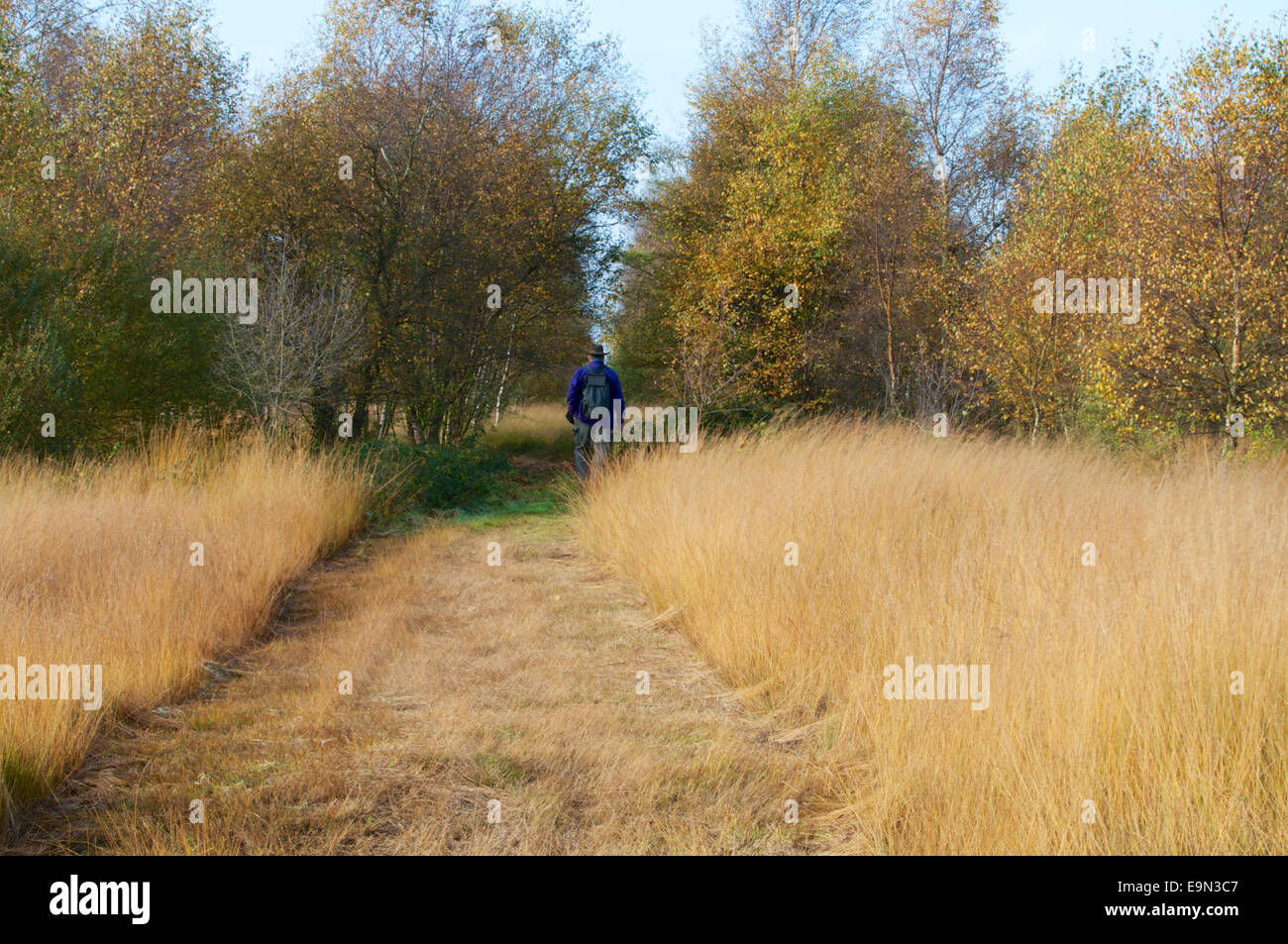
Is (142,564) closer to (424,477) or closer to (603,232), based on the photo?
(424,477)

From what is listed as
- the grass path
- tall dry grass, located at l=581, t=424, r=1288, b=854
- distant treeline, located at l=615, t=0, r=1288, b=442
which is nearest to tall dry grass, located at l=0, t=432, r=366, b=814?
the grass path

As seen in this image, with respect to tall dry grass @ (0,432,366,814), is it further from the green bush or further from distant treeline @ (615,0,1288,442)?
distant treeline @ (615,0,1288,442)

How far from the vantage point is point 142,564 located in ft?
21.6

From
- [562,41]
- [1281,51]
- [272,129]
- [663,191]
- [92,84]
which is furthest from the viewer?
[663,191]

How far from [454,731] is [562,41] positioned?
68.3 feet

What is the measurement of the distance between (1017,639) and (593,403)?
9230mm

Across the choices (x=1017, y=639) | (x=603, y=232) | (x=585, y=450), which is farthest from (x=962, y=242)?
(x=1017, y=639)

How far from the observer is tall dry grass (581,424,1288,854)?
3236 millimetres

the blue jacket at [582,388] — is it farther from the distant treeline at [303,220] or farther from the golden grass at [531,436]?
the golden grass at [531,436]

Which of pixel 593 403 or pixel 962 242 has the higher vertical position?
pixel 962 242

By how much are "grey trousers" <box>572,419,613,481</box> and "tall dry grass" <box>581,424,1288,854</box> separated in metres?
4.58

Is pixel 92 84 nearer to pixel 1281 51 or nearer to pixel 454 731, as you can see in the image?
pixel 454 731
